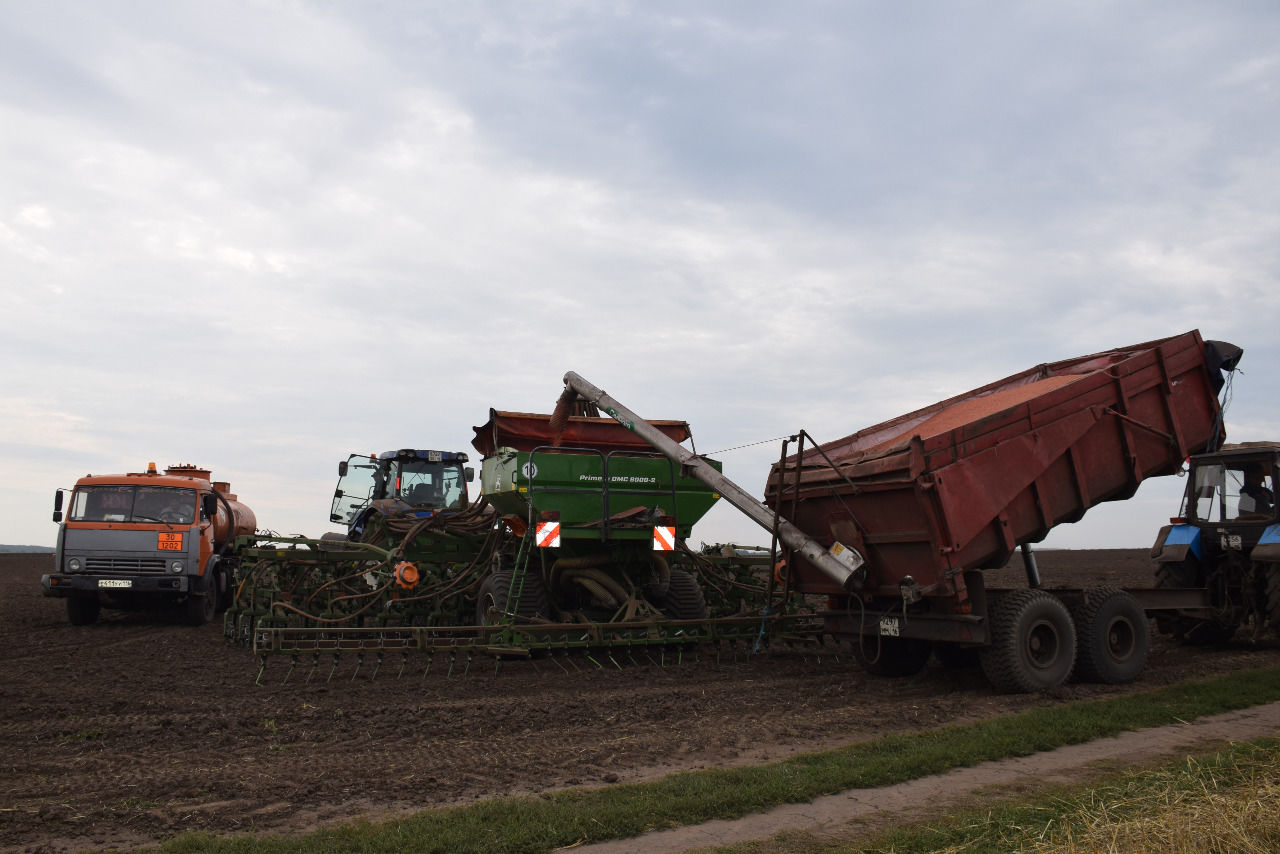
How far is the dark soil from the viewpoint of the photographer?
5.01m

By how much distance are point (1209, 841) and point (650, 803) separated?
2462mm

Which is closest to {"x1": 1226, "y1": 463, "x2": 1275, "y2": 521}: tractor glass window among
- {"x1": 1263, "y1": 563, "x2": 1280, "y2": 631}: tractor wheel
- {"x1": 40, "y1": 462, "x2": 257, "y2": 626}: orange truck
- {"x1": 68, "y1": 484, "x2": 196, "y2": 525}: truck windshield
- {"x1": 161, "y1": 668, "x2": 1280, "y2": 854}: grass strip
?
{"x1": 1263, "y1": 563, "x2": 1280, "y2": 631}: tractor wheel

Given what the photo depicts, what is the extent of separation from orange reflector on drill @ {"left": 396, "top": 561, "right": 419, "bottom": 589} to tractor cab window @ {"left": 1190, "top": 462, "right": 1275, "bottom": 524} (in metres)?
9.40

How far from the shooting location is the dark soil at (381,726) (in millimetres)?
5011

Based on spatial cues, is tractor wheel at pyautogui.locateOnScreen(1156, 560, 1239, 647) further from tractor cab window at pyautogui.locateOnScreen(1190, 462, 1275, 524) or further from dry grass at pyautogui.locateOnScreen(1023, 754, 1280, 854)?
dry grass at pyautogui.locateOnScreen(1023, 754, 1280, 854)

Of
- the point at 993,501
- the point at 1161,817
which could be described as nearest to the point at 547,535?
the point at 993,501

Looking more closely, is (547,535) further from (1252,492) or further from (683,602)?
(1252,492)

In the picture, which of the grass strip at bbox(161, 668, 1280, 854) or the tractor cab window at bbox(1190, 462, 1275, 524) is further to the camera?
the tractor cab window at bbox(1190, 462, 1275, 524)

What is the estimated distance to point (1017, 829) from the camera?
4352 millimetres

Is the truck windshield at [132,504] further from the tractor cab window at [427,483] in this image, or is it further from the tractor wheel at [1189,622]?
the tractor wheel at [1189,622]

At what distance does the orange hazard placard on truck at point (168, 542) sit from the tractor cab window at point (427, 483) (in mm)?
3539

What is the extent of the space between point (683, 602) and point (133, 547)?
8853mm

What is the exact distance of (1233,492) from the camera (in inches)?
447

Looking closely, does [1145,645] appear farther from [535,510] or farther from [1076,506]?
[535,510]
